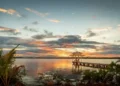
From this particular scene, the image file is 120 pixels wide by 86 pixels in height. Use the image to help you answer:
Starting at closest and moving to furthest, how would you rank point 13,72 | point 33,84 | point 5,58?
1. point 5,58
2. point 13,72
3. point 33,84

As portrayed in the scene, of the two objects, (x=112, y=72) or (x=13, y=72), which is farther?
(x=112, y=72)

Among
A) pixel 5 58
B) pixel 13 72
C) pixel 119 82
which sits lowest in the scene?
pixel 119 82

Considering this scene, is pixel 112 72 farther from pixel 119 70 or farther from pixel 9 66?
pixel 9 66

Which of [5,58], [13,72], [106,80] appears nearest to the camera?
[5,58]

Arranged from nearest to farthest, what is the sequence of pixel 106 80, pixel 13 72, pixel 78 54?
pixel 13 72, pixel 106 80, pixel 78 54

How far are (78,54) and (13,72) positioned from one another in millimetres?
53792

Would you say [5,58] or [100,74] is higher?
[5,58]

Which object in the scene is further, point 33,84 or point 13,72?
point 33,84

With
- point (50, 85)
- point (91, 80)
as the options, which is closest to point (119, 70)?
point (91, 80)

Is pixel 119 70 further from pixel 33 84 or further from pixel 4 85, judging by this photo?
pixel 4 85

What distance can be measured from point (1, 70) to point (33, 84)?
2924 mm

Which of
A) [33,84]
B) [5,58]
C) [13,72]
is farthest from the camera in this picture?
[33,84]

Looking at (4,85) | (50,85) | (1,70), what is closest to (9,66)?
(1,70)

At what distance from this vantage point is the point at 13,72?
37.8 feet
